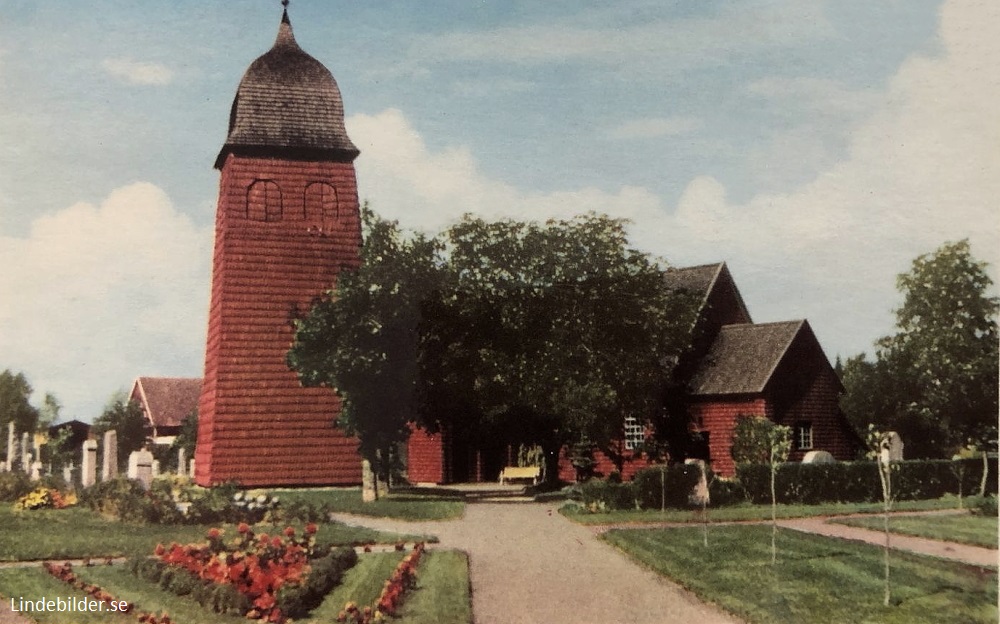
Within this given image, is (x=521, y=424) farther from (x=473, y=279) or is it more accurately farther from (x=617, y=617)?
(x=617, y=617)

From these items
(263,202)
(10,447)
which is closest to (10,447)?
(10,447)

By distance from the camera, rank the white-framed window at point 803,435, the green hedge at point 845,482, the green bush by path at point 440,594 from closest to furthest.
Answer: the green bush by path at point 440,594
the green hedge at point 845,482
the white-framed window at point 803,435

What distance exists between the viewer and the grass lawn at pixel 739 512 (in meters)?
18.8

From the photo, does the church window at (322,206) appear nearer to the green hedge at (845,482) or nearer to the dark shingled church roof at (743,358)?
the green hedge at (845,482)

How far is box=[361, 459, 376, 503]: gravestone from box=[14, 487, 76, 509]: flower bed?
6.27 meters

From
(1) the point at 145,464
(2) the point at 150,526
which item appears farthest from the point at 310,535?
(1) the point at 145,464

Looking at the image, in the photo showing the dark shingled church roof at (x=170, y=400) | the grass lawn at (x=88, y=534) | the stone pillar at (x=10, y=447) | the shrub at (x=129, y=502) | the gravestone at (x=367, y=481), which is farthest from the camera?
the gravestone at (x=367, y=481)

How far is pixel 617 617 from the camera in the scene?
10453mm

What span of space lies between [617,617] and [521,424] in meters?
14.8

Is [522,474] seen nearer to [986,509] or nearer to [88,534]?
[986,509]

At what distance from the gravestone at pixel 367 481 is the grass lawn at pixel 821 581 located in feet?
28.7

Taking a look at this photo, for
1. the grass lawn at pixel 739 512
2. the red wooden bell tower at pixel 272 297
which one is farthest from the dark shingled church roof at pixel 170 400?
the grass lawn at pixel 739 512

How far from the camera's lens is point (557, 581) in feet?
39.4

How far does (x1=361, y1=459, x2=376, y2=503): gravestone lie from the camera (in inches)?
859
